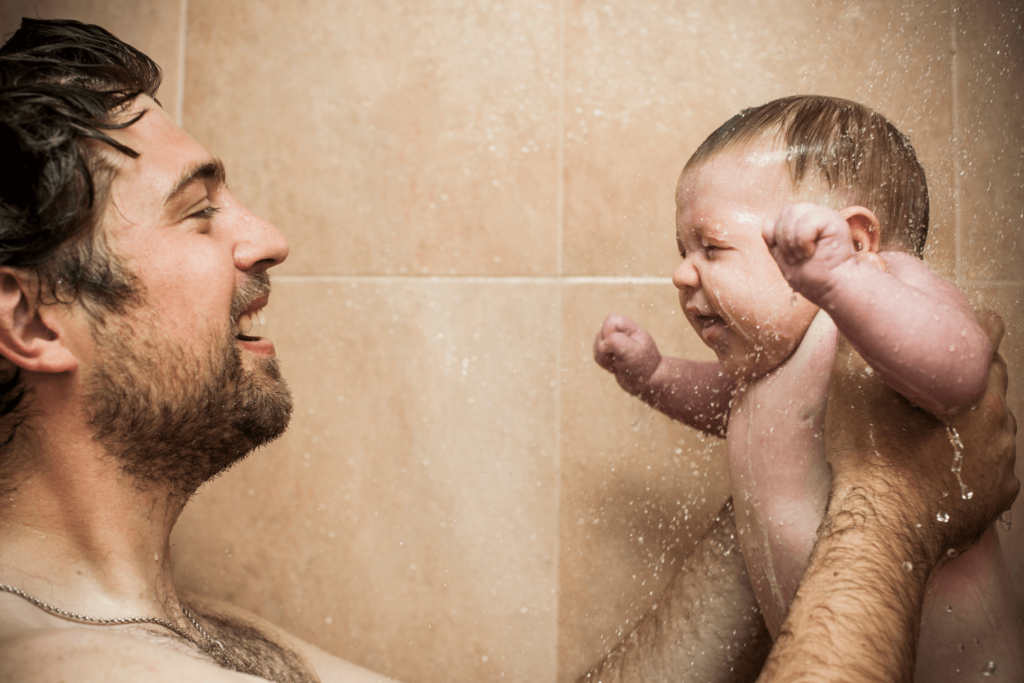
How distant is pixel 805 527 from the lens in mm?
688

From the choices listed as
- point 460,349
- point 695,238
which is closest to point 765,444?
point 695,238

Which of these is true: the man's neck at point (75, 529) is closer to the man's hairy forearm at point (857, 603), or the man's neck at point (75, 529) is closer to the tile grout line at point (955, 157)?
the man's hairy forearm at point (857, 603)

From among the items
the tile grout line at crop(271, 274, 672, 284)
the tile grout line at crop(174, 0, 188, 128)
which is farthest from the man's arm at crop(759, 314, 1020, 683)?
the tile grout line at crop(174, 0, 188, 128)

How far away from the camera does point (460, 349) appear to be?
1125mm

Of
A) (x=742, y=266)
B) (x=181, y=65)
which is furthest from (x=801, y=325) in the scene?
(x=181, y=65)

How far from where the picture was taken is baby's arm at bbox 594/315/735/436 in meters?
0.88

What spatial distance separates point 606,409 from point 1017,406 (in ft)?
1.71

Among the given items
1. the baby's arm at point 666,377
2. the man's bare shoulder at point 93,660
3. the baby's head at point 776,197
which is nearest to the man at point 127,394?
the man's bare shoulder at point 93,660

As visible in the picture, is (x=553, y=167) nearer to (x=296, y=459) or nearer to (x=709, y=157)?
(x=709, y=157)

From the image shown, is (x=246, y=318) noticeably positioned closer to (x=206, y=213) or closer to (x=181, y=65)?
(x=206, y=213)

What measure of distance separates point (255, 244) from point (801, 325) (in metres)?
0.62

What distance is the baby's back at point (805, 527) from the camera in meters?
0.65

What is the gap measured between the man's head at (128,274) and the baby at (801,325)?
516 millimetres

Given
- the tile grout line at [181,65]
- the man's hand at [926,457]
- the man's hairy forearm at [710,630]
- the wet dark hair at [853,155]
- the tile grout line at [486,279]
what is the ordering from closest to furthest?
the man's hand at [926,457] → the wet dark hair at [853,155] → the man's hairy forearm at [710,630] → the tile grout line at [486,279] → the tile grout line at [181,65]
